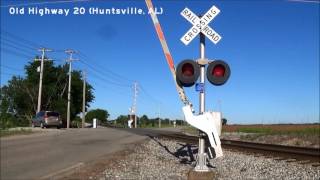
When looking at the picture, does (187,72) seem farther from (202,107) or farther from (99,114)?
(99,114)

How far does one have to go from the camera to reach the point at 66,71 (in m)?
80.0

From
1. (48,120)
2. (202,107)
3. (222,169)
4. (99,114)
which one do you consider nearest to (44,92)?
(48,120)

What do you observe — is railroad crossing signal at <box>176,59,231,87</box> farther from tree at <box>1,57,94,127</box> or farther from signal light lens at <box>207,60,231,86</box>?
tree at <box>1,57,94,127</box>

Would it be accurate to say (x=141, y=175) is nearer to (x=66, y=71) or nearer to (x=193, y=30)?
(x=193, y=30)

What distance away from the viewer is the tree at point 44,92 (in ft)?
250

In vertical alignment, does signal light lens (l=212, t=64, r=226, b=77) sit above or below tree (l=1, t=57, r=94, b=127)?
below

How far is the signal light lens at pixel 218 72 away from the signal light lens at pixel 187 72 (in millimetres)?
260

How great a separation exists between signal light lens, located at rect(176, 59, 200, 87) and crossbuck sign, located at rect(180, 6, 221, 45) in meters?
0.71

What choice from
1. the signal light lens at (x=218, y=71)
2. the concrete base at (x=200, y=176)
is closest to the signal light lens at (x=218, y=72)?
the signal light lens at (x=218, y=71)

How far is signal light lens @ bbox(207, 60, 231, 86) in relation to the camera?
33.3 feet

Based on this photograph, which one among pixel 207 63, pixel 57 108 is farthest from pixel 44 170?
pixel 57 108

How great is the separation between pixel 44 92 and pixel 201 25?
6743cm

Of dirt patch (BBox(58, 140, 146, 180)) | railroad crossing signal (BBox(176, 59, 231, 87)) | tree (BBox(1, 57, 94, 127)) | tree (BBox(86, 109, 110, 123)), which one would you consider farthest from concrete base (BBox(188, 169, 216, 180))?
tree (BBox(86, 109, 110, 123))

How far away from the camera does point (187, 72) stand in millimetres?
10234
